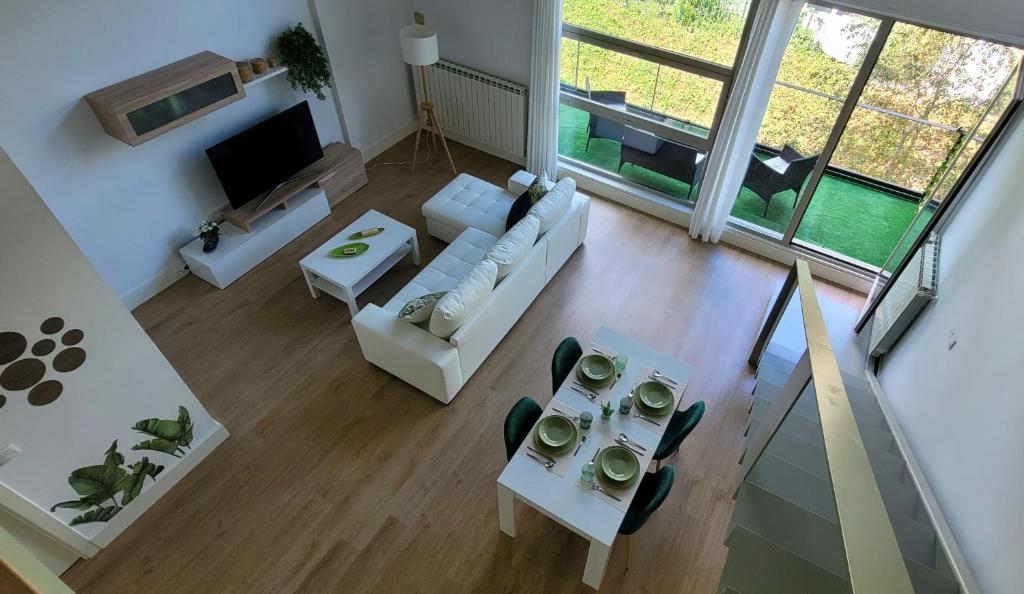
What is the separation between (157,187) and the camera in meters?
4.58

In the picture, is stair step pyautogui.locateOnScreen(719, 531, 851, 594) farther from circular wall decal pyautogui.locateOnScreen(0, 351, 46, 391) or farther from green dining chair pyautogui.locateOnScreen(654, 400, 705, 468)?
circular wall decal pyautogui.locateOnScreen(0, 351, 46, 391)

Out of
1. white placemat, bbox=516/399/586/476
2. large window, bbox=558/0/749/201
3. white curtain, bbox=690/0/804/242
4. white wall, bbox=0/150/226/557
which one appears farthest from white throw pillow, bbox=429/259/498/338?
large window, bbox=558/0/749/201

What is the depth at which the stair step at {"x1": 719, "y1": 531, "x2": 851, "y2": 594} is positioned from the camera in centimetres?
223

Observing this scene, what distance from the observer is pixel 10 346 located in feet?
8.40

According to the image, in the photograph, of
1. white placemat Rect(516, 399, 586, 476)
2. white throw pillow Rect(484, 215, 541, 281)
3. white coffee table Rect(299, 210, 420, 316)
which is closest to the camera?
white placemat Rect(516, 399, 586, 476)

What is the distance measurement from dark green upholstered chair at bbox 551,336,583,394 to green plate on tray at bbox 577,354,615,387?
0.46ft

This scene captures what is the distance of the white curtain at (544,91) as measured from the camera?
5.02 metres

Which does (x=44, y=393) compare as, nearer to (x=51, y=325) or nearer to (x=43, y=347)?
(x=43, y=347)

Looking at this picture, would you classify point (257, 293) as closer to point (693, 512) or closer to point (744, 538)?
point (693, 512)

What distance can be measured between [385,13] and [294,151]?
1.88 metres

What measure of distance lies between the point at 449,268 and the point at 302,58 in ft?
7.86

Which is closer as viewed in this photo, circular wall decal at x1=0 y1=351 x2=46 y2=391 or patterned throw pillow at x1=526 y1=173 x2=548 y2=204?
circular wall decal at x1=0 y1=351 x2=46 y2=391

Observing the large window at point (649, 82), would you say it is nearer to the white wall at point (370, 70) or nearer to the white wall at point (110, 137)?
the white wall at point (370, 70)

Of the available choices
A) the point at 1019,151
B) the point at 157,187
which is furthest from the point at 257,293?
the point at 1019,151
